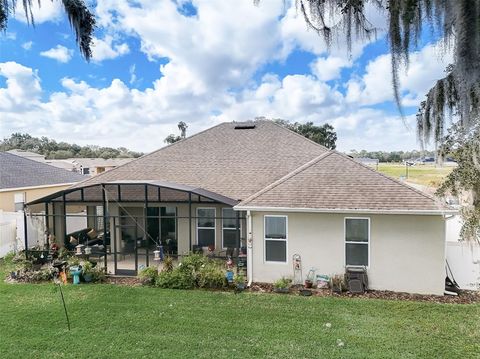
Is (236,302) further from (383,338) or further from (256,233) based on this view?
(383,338)

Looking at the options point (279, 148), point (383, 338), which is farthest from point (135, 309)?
point (279, 148)

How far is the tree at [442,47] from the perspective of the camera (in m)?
2.32

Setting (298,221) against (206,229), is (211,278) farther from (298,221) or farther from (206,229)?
(206,229)

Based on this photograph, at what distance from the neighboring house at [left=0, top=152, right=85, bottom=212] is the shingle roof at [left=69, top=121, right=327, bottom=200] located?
7.66 meters

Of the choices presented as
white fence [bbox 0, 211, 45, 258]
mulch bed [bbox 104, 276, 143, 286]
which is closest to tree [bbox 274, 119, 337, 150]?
white fence [bbox 0, 211, 45, 258]

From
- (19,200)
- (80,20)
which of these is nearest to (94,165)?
(19,200)

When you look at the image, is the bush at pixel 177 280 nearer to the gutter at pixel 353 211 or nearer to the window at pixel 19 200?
the gutter at pixel 353 211

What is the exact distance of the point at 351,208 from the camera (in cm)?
977

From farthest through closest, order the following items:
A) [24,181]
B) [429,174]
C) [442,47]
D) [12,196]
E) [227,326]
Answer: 1. [24,181]
2. [12,196]
3. [429,174]
4. [227,326]
5. [442,47]

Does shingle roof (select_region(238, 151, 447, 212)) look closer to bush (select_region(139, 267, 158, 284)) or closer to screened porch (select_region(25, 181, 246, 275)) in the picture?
screened porch (select_region(25, 181, 246, 275))

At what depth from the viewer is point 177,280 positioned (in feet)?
33.4

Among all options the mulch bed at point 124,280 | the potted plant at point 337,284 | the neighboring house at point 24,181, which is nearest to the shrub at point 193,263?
the mulch bed at point 124,280

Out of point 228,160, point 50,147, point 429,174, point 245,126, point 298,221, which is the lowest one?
point 298,221

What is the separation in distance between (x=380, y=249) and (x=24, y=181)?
845 inches
